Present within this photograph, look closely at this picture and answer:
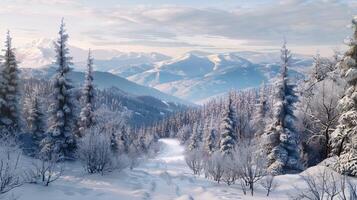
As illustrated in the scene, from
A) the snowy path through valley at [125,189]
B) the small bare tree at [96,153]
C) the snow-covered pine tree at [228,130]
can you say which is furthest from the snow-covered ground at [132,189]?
the snow-covered pine tree at [228,130]

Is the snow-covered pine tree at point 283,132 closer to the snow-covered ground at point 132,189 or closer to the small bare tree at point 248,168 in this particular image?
the snow-covered ground at point 132,189

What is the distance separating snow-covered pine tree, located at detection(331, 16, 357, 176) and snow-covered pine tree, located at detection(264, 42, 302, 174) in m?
7.71

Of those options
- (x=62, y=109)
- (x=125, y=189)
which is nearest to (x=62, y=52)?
(x=62, y=109)

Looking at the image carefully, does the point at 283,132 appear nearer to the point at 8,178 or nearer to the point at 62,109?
the point at 62,109

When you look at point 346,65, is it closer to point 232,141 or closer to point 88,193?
point 88,193

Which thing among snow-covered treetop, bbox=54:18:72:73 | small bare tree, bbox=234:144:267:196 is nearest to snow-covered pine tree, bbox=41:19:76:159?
snow-covered treetop, bbox=54:18:72:73

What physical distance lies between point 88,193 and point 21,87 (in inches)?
780

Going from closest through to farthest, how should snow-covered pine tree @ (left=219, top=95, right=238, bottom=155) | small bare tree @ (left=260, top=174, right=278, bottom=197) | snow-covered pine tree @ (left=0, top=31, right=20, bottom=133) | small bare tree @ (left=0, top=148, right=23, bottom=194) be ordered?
small bare tree @ (left=0, top=148, right=23, bottom=194)
small bare tree @ (left=260, top=174, right=278, bottom=197)
snow-covered pine tree @ (left=0, top=31, right=20, bottom=133)
snow-covered pine tree @ (left=219, top=95, right=238, bottom=155)

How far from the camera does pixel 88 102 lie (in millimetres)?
40719

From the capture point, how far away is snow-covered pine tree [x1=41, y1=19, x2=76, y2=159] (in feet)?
114

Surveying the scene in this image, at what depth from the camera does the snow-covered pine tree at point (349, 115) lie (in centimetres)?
2423

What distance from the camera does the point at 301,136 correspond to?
123 ft

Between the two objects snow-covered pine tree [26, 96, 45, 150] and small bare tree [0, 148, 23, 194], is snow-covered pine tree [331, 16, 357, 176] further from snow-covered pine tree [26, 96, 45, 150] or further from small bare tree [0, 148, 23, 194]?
snow-covered pine tree [26, 96, 45, 150]

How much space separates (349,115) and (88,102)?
84.3 feet
